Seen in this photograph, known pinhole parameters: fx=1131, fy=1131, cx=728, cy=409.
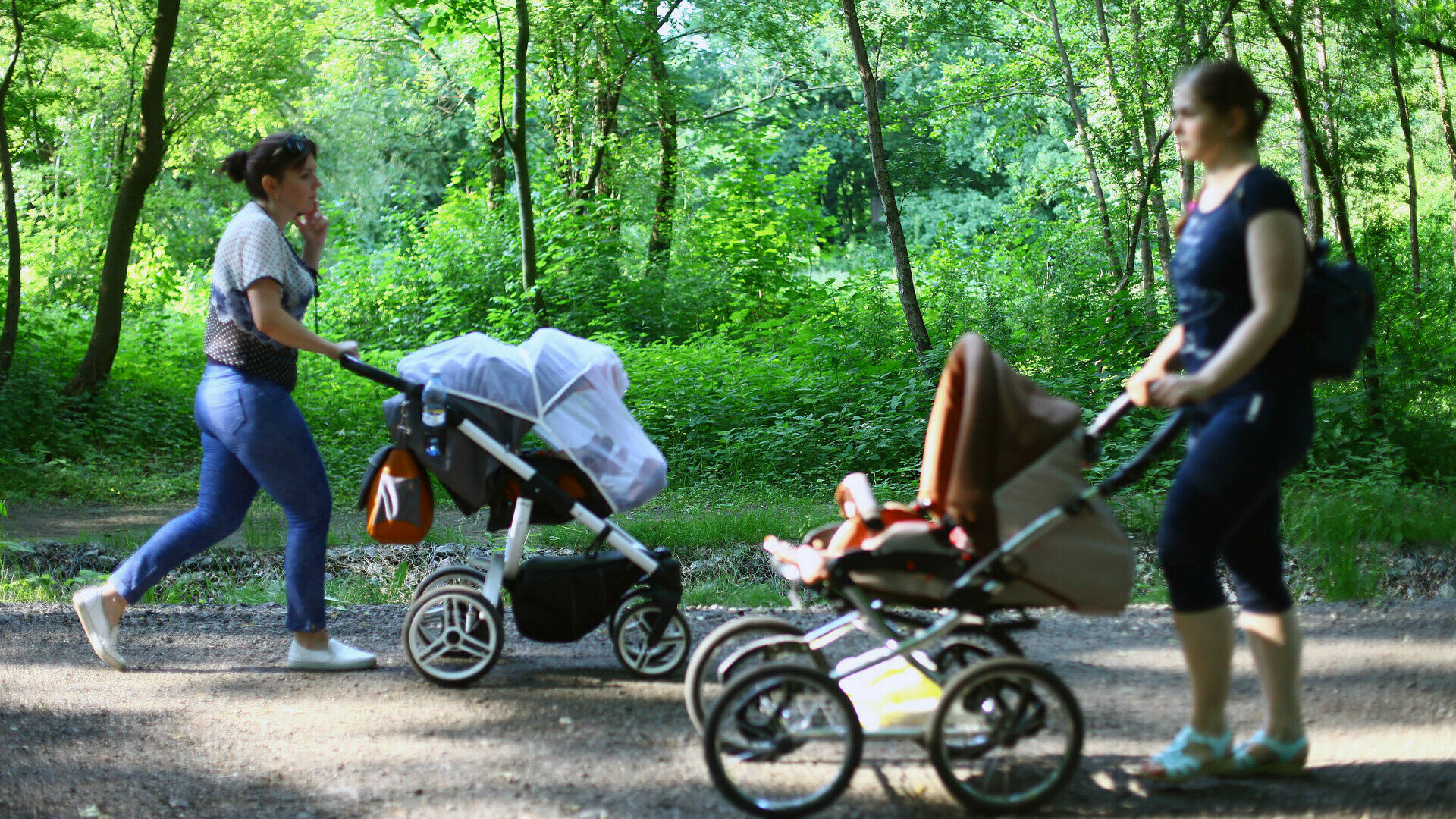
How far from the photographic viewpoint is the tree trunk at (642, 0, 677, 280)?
18.7 metres

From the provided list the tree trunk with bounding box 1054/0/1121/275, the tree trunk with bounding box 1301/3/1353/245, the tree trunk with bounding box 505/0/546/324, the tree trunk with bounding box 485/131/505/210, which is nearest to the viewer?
the tree trunk with bounding box 1301/3/1353/245

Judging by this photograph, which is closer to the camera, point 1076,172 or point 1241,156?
point 1241,156

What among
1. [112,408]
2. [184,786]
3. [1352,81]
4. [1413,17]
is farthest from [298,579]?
[1352,81]

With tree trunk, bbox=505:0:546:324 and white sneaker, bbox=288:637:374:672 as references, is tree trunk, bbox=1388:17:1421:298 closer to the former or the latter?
tree trunk, bbox=505:0:546:324

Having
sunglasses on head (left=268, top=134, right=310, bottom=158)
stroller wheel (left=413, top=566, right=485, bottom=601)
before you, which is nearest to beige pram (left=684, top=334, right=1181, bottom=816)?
stroller wheel (left=413, top=566, right=485, bottom=601)

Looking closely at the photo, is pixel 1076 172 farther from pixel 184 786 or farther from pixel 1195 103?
pixel 184 786

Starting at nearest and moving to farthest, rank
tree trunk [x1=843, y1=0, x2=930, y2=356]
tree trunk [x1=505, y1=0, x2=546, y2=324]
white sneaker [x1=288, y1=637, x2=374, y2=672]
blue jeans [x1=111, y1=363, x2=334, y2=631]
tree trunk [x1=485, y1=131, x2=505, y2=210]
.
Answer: blue jeans [x1=111, y1=363, x2=334, y2=631] < white sneaker [x1=288, y1=637, x2=374, y2=672] < tree trunk [x1=843, y1=0, x2=930, y2=356] < tree trunk [x1=505, y1=0, x2=546, y2=324] < tree trunk [x1=485, y1=131, x2=505, y2=210]

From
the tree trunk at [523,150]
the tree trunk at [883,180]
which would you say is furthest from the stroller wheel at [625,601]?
the tree trunk at [523,150]

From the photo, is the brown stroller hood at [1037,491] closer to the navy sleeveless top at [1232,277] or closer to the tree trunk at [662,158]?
the navy sleeveless top at [1232,277]

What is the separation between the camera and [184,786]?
350 centimetres

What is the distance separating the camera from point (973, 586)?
3.13 meters

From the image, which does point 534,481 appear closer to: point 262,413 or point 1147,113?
point 262,413

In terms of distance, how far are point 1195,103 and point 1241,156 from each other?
20 cm

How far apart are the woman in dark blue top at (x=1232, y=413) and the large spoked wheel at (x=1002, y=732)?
33 cm
